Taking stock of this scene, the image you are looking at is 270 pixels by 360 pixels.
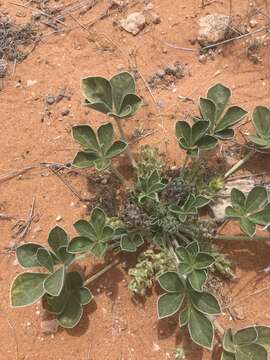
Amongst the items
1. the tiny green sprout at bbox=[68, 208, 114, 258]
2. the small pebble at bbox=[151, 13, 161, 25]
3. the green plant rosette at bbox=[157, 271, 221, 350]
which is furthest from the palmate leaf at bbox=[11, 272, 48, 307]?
the small pebble at bbox=[151, 13, 161, 25]

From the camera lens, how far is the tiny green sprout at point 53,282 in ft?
9.09

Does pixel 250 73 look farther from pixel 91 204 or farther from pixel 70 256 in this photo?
pixel 70 256

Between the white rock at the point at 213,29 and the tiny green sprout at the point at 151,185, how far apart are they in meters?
1.46

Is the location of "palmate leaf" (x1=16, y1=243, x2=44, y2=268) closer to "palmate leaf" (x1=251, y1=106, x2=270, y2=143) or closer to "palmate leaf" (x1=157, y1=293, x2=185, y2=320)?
"palmate leaf" (x1=157, y1=293, x2=185, y2=320)

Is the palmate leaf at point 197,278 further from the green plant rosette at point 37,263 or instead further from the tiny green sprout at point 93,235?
the green plant rosette at point 37,263

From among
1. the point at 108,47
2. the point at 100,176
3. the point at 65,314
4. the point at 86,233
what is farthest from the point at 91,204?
the point at 108,47

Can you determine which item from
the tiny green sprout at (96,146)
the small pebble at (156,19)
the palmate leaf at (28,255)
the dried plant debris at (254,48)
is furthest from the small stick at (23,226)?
the dried plant debris at (254,48)

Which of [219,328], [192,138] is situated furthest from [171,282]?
[192,138]

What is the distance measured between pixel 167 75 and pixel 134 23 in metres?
0.54

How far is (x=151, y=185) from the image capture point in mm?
3010

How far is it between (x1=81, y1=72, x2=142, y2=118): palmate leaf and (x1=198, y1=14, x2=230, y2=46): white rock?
1.11m

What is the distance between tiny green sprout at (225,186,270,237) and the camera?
9.34 feet

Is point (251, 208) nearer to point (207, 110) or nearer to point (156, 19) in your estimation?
point (207, 110)

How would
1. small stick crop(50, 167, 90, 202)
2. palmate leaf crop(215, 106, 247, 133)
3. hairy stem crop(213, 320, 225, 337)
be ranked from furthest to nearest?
1. small stick crop(50, 167, 90, 202)
2. palmate leaf crop(215, 106, 247, 133)
3. hairy stem crop(213, 320, 225, 337)
